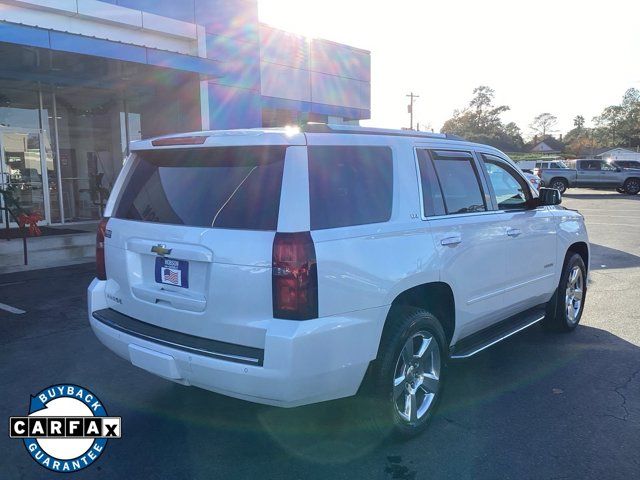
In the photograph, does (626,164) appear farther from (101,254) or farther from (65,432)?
(65,432)

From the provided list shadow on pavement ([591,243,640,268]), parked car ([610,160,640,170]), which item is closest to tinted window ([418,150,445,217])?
shadow on pavement ([591,243,640,268])

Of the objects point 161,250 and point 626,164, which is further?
point 626,164

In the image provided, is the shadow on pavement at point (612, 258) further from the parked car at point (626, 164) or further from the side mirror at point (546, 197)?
the parked car at point (626, 164)

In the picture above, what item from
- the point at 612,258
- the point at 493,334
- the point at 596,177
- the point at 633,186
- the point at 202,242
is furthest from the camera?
the point at 596,177

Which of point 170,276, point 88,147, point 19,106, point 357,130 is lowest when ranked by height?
point 170,276

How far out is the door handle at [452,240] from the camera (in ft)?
11.9

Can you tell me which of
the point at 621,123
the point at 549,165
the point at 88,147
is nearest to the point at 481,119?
the point at 621,123

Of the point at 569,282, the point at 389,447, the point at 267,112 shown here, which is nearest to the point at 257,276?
the point at 389,447

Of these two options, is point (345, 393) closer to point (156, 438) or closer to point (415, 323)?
point (415, 323)

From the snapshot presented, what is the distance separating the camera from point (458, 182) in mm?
4129

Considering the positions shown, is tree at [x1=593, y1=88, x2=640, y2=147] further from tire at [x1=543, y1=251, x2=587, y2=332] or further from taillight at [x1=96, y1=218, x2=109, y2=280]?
taillight at [x1=96, y1=218, x2=109, y2=280]

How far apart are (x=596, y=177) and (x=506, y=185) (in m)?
28.7

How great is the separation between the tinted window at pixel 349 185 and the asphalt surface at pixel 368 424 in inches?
50.8

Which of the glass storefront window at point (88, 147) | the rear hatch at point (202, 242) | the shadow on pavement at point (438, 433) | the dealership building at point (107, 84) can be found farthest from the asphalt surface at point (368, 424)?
the glass storefront window at point (88, 147)
